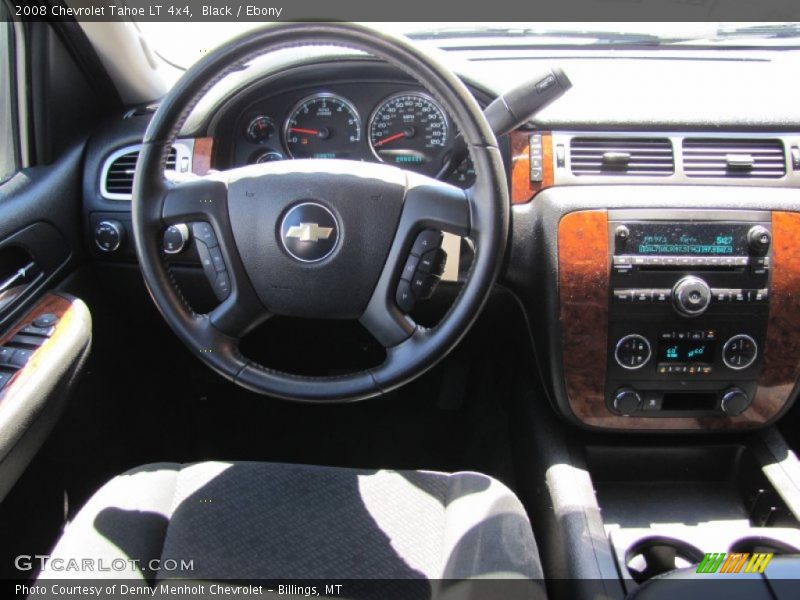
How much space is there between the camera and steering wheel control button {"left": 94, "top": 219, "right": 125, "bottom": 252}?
1847mm

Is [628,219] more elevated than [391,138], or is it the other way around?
[391,138]

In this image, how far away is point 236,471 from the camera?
145 centimetres

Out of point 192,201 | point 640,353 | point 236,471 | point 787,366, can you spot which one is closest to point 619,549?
point 640,353

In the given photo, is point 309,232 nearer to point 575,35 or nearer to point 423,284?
point 423,284

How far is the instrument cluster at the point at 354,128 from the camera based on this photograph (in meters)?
1.74

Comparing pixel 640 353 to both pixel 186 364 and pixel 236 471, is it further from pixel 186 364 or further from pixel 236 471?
pixel 186 364

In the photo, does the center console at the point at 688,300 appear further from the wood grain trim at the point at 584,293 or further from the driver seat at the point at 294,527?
the driver seat at the point at 294,527

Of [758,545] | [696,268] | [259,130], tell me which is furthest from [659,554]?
[259,130]

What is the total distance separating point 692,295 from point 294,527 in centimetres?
95

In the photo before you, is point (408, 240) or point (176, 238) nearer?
point (408, 240)

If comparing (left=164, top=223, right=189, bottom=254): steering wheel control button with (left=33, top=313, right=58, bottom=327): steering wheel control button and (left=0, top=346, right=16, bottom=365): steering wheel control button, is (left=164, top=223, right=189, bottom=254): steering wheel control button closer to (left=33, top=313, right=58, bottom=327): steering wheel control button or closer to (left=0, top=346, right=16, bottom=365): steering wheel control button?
(left=33, top=313, right=58, bottom=327): steering wheel control button

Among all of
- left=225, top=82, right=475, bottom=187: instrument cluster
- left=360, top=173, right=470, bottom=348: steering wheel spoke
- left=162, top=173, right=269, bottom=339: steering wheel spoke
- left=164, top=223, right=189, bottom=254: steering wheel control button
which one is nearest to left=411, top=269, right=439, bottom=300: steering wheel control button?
left=360, top=173, right=470, bottom=348: steering wheel spoke

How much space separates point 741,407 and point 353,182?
1.05 meters

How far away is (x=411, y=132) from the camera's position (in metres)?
1.75
